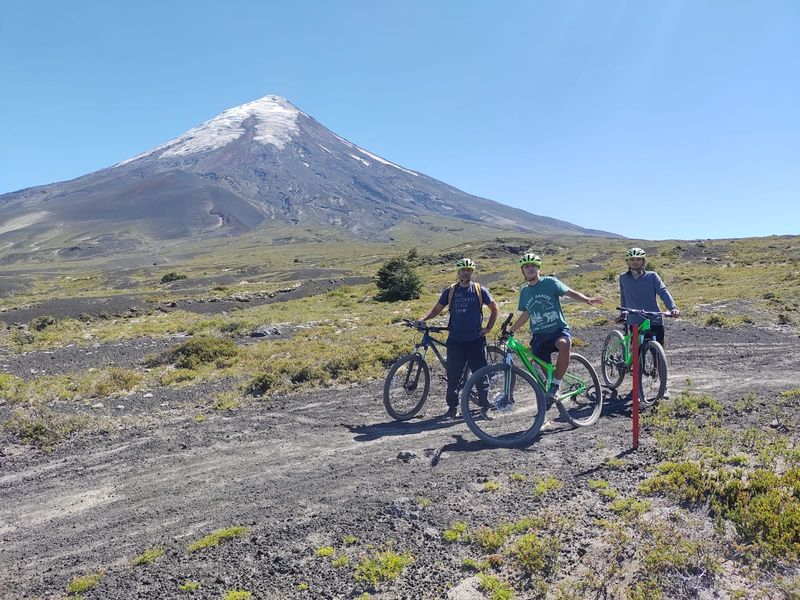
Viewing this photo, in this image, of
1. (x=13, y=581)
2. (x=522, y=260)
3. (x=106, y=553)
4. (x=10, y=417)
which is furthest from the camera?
(x=10, y=417)

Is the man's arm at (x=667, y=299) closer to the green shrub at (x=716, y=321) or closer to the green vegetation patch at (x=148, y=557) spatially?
the green vegetation patch at (x=148, y=557)

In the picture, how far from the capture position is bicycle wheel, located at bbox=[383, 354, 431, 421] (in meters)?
7.92

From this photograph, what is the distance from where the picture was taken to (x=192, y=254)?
123 metres

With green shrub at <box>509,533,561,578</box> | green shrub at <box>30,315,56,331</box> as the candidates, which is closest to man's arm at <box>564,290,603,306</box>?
green shrub at <box>509,533,561,578</box>

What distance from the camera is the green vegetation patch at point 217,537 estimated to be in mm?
4477

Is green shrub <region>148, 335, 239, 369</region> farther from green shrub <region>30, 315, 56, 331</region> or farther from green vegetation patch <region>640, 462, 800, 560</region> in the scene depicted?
green shrub <region>30, 315, 56, 331</region>

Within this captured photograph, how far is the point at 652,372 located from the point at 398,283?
2350cm

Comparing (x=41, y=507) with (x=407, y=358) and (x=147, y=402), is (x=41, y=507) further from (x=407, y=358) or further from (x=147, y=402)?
(x=407, y=358)

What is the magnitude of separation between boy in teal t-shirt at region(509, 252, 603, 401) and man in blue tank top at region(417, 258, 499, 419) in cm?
66

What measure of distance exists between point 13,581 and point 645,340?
8.31 meters

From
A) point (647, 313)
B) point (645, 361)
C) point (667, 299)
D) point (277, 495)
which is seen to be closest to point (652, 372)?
point (645, 361)

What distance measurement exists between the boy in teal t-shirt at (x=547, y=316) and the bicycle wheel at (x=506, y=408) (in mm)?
348

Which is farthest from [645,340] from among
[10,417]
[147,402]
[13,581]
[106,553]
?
[10,417]

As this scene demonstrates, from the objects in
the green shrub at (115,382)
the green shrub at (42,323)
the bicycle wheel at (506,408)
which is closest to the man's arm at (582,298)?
the bicycle wheel at (506,408)
